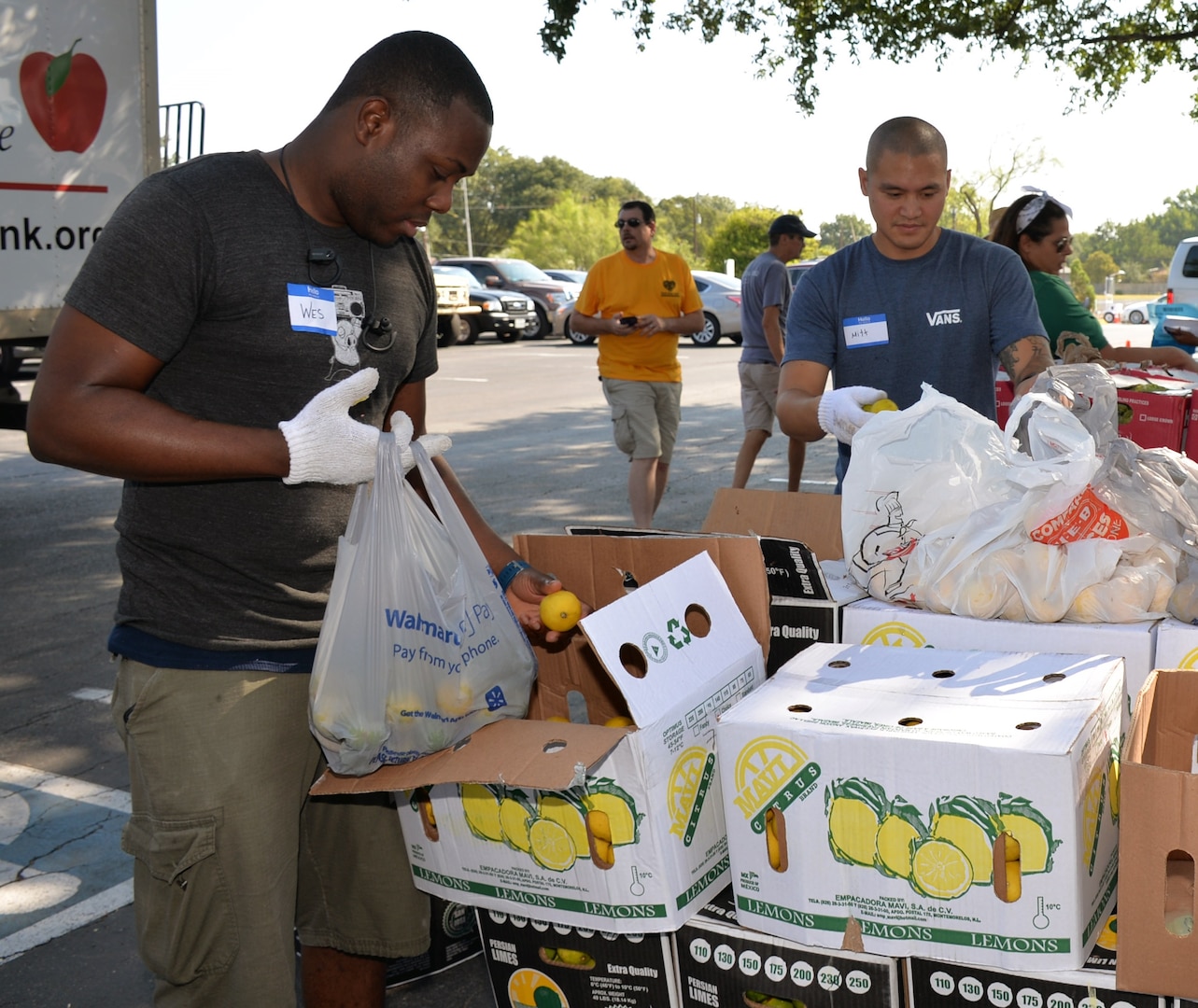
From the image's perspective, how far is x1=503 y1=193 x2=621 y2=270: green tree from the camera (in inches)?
2306

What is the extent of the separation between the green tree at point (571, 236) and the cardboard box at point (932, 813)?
56.6m

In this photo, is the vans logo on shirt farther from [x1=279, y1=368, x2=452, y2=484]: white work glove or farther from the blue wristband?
[x1=279, y1=368, x2=452, y2=484]: white work glove

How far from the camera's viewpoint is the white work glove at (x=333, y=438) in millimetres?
1805

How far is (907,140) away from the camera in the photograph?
3.02m

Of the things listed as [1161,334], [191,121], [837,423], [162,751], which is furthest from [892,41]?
[162,751]

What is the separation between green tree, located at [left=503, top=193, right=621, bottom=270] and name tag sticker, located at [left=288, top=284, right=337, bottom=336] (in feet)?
185

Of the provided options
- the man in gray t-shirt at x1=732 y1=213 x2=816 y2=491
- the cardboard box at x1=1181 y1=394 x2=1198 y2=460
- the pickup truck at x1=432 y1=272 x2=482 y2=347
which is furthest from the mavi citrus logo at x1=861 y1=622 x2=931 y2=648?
the pickup truck at x1=432 y1=272 x2=482 y2=347

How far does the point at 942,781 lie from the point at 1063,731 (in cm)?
18

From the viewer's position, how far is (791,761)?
177 centimetres

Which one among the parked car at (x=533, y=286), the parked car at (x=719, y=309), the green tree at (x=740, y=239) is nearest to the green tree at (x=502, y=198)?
the green tree at (x=740, y=239)

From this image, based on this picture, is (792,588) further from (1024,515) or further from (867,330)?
(867,330)

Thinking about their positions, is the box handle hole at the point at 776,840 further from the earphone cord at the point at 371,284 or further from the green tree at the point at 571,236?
the green tree at the point at 571,236

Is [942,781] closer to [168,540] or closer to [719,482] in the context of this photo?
[168,540]

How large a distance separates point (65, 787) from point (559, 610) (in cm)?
260
